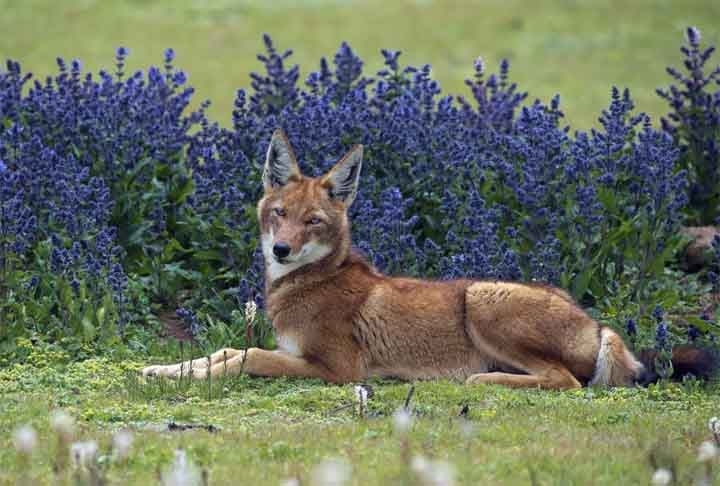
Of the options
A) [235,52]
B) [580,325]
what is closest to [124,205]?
[580,325]

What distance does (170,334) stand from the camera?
1066 centimetres

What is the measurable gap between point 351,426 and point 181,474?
2.80 metres

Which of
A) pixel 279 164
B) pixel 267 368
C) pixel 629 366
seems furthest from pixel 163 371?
pixel 629 366

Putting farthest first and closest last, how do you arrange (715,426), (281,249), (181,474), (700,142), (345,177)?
(700,142)
(345,177)
(281,249)
(715,426)
(181,474)

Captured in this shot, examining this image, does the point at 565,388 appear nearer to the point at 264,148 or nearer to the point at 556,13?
the point at 264,148

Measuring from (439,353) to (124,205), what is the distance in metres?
3.42

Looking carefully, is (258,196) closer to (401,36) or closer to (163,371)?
(163,371)

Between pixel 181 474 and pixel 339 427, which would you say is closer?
pixel 181 474

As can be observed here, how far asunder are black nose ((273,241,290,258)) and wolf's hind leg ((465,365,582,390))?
4.79ft

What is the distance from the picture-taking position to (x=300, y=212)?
9.43m

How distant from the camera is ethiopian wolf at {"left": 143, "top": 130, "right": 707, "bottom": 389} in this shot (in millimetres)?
9070

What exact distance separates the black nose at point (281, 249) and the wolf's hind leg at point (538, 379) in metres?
1.46

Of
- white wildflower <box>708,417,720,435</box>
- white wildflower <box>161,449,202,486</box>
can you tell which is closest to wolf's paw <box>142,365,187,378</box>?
white wildflower <box>161,449,202,486</box>

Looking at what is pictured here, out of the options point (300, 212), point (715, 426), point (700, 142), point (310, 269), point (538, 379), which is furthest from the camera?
point (700, 142)
